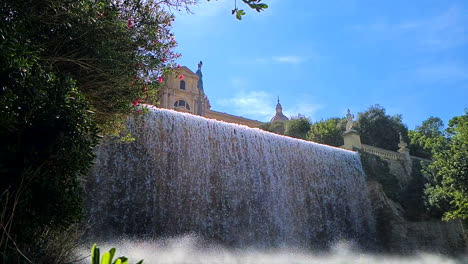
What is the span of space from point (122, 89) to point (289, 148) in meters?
11.6

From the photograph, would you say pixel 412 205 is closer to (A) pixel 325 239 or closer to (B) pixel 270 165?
(A) pixel 325 239

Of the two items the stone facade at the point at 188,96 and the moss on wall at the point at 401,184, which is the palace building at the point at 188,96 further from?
the moss on wall at the point at 401,184

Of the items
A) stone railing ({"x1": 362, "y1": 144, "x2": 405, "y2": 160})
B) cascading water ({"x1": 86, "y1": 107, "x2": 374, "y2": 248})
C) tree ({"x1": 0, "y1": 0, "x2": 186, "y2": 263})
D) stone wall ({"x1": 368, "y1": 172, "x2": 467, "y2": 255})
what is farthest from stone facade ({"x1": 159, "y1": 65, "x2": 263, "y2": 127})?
tree ({"x1": 0, "y1": 0, "x2": 186, "y2": 263})

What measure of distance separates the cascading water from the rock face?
595 millimetres

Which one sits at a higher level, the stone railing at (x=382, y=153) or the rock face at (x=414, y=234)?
the stone railing at (x=382, y=153)

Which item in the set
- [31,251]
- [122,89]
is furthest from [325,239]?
[31,251]

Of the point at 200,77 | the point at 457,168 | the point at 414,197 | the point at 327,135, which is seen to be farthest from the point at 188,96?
the point at 457,168

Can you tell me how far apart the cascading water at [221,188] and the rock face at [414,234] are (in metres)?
0.60

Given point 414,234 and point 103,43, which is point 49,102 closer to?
point 103,43

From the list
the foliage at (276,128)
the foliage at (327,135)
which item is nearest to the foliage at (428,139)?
the foliage at (327,135)

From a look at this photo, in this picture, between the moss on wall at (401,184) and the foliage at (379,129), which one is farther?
the foliage at (379,129)

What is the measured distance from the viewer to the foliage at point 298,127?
101ft

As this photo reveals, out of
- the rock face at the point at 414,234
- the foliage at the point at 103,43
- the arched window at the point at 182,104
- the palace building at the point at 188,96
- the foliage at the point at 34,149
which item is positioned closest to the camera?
the foliage at the point at 34,149

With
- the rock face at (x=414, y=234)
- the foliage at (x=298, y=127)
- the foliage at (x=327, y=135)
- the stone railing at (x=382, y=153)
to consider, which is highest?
the foliage at (x=298, y=127)
